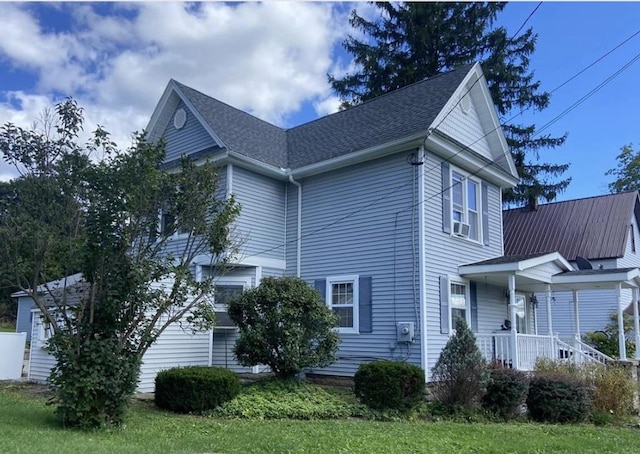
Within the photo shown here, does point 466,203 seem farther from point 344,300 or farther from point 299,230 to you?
point 299,230

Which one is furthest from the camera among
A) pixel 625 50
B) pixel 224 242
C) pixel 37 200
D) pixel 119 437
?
pixel 625 50

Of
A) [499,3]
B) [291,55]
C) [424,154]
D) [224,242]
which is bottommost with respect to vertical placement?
[224,242]

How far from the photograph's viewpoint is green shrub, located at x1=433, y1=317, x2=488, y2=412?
388 inches

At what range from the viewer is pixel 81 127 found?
8352 millimetres

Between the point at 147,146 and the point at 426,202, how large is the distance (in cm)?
691

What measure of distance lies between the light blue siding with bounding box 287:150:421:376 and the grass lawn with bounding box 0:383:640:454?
11.7 feet

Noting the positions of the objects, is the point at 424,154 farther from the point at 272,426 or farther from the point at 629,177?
the point at 629,177

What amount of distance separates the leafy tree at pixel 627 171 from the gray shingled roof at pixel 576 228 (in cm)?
1783

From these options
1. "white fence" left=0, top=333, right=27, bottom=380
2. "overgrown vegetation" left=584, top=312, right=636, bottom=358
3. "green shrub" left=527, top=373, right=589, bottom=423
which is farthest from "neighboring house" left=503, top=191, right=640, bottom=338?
"white fence" left=0, top=333, right=27, bottom=380

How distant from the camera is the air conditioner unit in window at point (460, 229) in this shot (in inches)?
540

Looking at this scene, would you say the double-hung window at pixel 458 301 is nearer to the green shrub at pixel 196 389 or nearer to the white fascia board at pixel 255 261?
the white fascia board at pixel 255 261

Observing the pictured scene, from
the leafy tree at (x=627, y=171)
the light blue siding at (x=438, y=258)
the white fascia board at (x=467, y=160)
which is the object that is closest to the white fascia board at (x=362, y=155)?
the white fascia board at (x=467, y=160)

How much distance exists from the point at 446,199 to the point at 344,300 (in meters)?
3.61

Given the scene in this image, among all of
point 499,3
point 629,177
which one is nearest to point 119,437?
point 499,3
